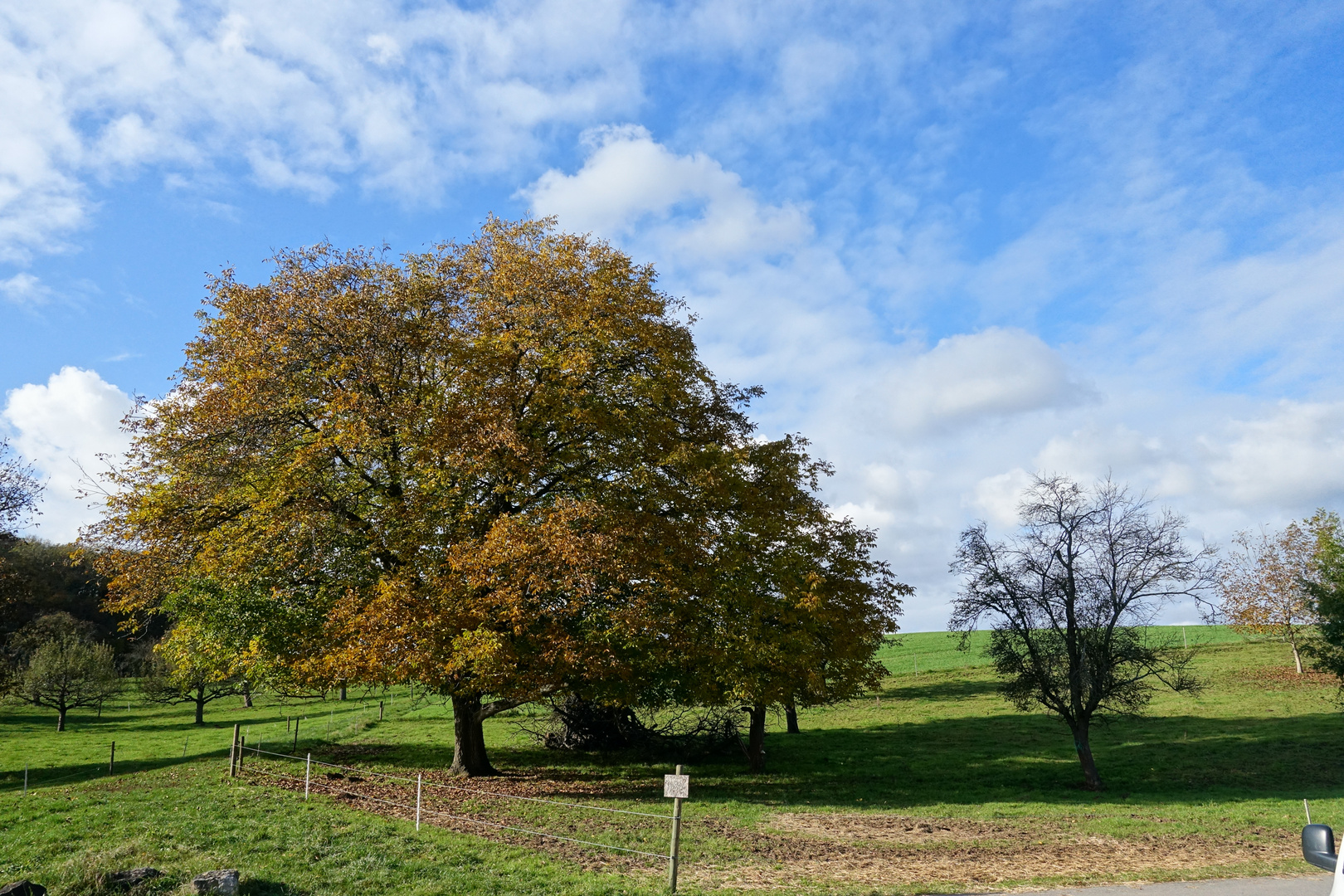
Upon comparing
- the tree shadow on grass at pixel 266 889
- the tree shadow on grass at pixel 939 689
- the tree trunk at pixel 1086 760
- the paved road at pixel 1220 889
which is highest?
the tree shadow on grass at pixel 266 889

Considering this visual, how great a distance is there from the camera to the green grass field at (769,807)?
43.8 ft

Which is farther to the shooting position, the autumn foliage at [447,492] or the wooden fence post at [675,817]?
the autumn foliage at [447,492]

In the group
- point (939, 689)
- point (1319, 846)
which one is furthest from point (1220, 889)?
point (939, 689)

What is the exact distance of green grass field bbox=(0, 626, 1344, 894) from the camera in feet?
43.8

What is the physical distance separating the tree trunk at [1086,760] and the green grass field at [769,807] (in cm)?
63

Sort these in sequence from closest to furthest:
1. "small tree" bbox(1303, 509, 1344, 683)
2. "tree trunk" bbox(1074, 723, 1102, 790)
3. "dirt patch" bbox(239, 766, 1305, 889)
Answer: "dirt patch" bbox(239, 766, 1305, 889) < "tree trunk" bbox(1074, 723, 1102, 790) < "small tree" bbox(1303, 509, 1344, 683)

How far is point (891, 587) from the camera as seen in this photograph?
28.0 meters

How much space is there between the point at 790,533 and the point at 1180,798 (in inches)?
584

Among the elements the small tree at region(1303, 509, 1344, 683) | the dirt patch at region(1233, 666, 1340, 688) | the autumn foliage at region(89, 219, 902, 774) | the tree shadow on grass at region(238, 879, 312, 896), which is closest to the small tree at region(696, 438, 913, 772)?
the autumn foliage at region(89, 219, 902, 774)

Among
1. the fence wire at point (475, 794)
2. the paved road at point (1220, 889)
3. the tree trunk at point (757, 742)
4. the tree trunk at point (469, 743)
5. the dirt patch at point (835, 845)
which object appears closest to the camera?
the paved road at point (1220, 889)

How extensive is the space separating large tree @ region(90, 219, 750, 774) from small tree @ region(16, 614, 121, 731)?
36.5m

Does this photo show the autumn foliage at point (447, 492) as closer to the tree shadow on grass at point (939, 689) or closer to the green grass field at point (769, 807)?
the green grass field at point (769, 807)

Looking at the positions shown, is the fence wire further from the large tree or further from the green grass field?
the large tree

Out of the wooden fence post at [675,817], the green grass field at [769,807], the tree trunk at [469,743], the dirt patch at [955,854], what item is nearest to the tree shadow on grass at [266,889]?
the green grass field at [769,807]
